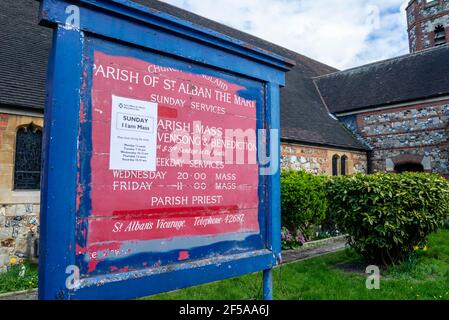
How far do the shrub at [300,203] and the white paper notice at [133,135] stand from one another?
7.70 metres

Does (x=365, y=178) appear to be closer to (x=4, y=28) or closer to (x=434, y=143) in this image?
(x=4, y=28)

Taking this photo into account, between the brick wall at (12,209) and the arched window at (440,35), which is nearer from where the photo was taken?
the brick wall at (12,209)

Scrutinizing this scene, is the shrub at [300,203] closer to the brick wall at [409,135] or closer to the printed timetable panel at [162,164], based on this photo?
the printed timetable panel at [162,164]

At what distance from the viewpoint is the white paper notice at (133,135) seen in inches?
87.7

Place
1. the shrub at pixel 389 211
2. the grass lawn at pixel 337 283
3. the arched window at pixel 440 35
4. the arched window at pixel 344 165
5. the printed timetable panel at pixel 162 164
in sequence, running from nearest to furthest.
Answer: the printed timetable panel at pixel 162 164 → the grass lawn at pixel 337 283 → the shrub at pixel 389 211 → the arched window at pixel 344 165 → the arched window at pixel 440 35

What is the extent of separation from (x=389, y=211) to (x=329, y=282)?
176 centimetres

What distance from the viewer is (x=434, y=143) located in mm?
15508

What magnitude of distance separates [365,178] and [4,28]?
9957 millimetres

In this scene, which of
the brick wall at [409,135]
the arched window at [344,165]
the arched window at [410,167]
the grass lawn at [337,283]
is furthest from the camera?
the arched window at [410,167]

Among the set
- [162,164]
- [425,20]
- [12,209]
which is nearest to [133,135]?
[162,164]

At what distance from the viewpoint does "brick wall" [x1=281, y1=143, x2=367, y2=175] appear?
42.7 feet

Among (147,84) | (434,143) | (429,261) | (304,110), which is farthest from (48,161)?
(434,143)

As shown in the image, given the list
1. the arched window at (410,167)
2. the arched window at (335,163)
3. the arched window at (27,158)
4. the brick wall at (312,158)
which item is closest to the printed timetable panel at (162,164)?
the arched window at (27,158)

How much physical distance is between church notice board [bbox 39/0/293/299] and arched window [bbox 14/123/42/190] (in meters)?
6.50
